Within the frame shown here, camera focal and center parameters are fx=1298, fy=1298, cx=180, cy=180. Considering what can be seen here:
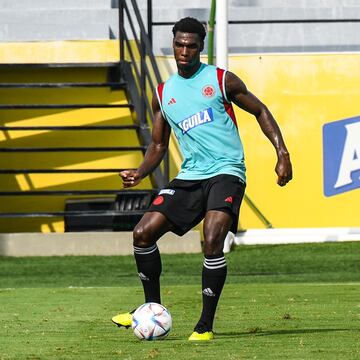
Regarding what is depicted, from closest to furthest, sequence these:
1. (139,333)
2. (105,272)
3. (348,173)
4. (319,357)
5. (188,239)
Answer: (319,357)
(139,333)
(105,272)
(188,239)
(348,173)

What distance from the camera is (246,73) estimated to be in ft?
61.8

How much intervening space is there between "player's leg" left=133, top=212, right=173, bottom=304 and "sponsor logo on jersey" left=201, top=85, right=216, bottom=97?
0.86m

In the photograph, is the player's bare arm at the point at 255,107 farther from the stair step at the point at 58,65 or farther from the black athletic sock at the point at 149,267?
the stair step at the point at 58,65

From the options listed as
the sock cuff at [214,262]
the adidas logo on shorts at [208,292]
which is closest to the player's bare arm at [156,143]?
the sock cuff at [214,262]

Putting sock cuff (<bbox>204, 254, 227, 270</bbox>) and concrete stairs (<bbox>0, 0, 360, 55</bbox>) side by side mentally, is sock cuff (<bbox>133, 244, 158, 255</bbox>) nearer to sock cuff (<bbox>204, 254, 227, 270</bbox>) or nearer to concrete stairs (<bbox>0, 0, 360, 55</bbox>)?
sock cuff (<bbox>204, 254, 227, 270</bbox>)

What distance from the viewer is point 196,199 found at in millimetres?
8719

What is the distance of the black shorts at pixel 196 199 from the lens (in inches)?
338

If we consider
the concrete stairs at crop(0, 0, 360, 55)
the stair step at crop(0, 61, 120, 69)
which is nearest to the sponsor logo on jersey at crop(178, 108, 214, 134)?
the concrete stairs at crop(0, 0, 360, 55)

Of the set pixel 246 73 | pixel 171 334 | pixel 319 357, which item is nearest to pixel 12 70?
pixel 246 73

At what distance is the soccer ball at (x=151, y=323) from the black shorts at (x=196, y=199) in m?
0.60

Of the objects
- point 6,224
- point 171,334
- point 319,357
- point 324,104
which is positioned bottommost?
point 6,224

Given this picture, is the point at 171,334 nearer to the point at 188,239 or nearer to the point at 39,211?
the point at 188,239

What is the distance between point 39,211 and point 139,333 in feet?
36.5

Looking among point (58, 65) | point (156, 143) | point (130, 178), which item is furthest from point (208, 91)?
point (58, 65)
